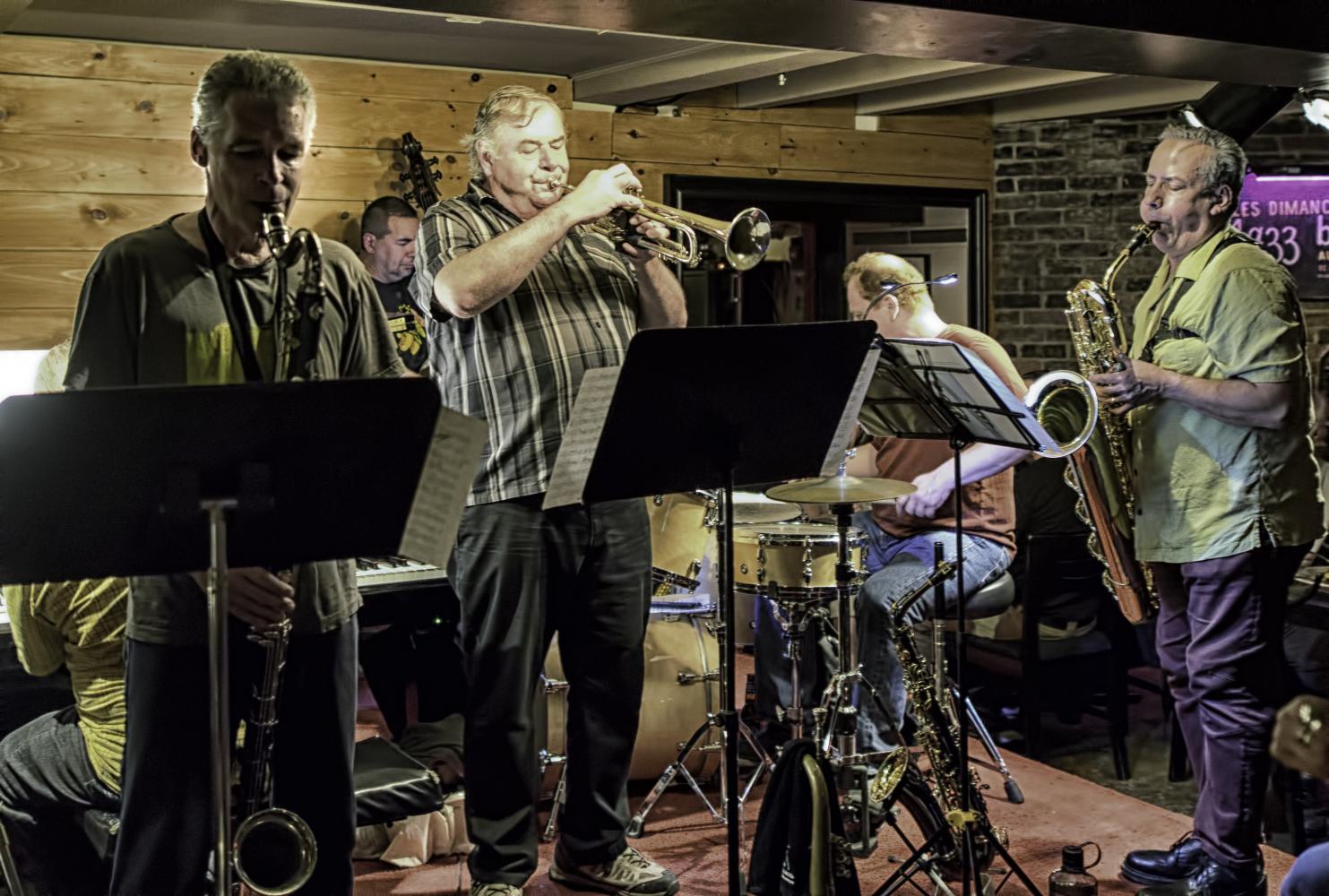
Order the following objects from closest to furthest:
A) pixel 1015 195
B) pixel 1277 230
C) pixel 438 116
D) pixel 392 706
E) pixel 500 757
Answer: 1. pixel 500 757
2. pixel 392 706
3. pixel 438 116
4. pixel 1277 230
5. pixel 1015 195

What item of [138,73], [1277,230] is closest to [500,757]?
[138,73]

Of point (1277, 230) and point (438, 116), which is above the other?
point (438, 116)

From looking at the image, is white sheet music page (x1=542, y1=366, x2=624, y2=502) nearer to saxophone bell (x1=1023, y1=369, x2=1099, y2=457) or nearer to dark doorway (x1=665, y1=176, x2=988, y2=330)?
saxophone bell (x1=1023, y1=369, x2=1099, y2=457)

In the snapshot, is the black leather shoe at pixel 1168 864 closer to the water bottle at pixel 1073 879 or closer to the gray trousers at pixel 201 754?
the water bottle at pixel 1073 879

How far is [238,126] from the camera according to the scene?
2094 mm

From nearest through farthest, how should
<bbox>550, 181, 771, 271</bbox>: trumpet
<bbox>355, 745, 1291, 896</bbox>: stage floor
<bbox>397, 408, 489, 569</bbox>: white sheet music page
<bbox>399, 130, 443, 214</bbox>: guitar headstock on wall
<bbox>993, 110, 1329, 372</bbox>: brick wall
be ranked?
<bbox>397, 408, 489, 569</bbox>: white sheet music page → <bbox>550, 181, 771, 271</bbox>: trumpet → <bbox>355, 745, 1291, 896</bbox>: stage floor → <bbox>399, 130, 443, 214</bbox>: guitar headstock on wall → <bbox>993, 110, 1329, 372</bbox>: brick wall

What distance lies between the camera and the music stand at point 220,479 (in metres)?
1.70

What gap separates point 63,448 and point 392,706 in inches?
117

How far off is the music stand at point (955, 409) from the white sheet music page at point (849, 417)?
97 millimetres

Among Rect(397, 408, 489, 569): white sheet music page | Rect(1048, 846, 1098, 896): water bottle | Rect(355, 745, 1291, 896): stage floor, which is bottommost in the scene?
Rect(355, 745, 1291, 896): stage floor

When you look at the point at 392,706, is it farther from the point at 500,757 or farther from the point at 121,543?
the point at 121,543

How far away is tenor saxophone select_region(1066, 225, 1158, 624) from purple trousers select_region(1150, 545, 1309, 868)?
0.30 metres

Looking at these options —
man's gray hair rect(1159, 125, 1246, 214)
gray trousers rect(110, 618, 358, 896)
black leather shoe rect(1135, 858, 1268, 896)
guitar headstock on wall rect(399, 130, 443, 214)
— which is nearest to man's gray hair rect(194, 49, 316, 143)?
gray trousers rect(110, 618, 358, 896)

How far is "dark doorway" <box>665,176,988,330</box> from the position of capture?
6652mm
